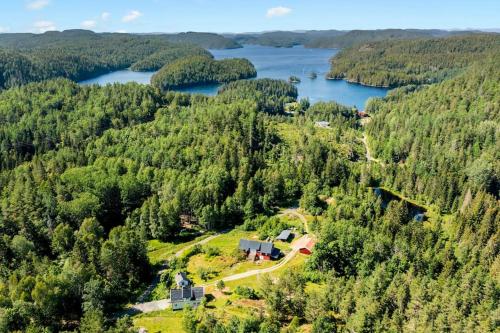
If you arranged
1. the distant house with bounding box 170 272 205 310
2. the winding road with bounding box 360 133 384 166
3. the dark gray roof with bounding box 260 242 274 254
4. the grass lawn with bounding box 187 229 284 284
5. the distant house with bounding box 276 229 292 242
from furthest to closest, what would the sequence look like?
the winding road with bounding box 360 133 384 166, the distant house with bounding box 276 229 292 242, the dark gray roof with bounding box 260 242 274 254, the grass lawn with bounding box 187 229 284 284, the distant house with bounding box 170 272 205 310

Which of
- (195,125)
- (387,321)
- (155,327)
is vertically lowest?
(155,327)

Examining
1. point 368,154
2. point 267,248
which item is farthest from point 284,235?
point 368,154

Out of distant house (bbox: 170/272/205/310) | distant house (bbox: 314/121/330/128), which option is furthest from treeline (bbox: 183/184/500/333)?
distant house (bbox: 314/121/330/128)

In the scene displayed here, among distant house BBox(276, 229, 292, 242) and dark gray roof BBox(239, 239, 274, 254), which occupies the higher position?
dark gray roof BBox(239, 239, 274, 254)

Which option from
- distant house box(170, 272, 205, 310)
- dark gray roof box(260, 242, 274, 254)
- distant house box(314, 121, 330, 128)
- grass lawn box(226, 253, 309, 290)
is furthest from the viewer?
distant house box(314, 121, 330, 128)

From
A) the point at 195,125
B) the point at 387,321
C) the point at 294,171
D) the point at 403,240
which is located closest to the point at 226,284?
the point at 387,321

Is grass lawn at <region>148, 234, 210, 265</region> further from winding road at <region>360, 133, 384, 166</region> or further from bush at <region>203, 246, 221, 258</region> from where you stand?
winding road at <region>360, 133, 384, 166</region>

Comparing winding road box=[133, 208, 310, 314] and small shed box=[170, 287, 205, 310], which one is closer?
small shed box=[170, 287, 205, 310]

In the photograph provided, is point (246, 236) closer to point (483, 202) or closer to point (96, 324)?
point (96, 324)
